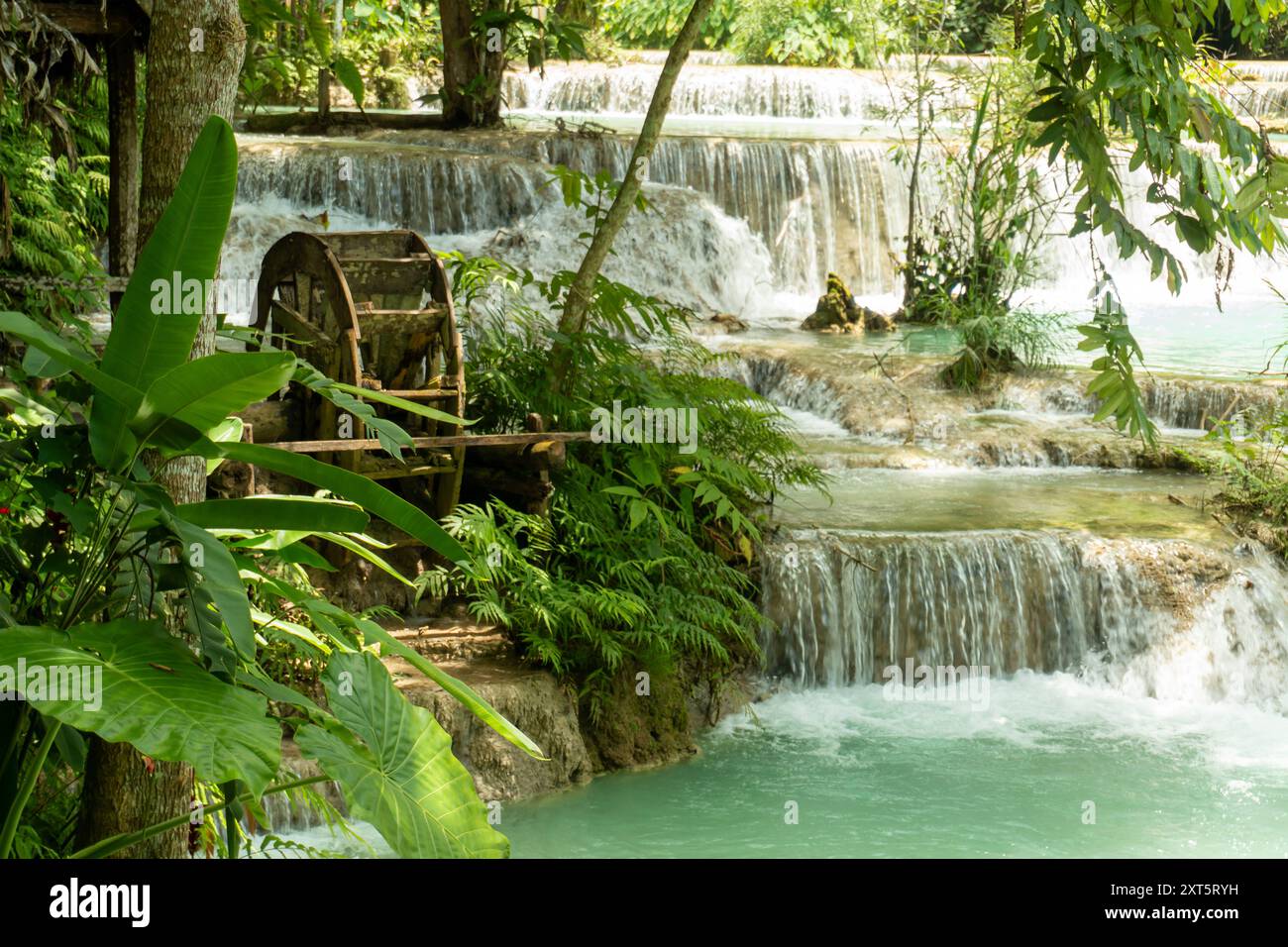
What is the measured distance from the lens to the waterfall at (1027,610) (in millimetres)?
8734

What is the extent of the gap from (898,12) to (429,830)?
1693 centimetres

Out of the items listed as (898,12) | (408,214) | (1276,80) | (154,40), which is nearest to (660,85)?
(154,40)

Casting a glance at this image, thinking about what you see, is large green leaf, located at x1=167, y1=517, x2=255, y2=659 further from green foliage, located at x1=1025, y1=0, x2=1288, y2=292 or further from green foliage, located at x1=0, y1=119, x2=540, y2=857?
green foliage, located at x1=1025, y1=0, x2=1288, y2=292

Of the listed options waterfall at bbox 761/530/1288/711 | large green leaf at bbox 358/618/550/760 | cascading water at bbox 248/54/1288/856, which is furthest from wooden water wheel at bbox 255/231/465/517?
large green leaf at bbox 358/618/550/760

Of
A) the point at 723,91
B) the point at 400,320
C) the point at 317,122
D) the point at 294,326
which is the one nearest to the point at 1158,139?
the point at 400,320

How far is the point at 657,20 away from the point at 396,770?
2880 centimetres

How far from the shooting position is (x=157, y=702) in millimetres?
2537

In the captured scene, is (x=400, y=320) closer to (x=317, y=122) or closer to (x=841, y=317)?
(x=841, y=317)

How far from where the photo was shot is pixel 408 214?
50.3ft

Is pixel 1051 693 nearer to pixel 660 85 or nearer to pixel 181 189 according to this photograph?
pixel 660 85

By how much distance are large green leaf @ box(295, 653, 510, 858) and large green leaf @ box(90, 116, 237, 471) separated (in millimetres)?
687

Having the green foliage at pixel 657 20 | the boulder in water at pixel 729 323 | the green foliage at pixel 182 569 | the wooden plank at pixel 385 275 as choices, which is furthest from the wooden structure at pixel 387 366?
the green foliage at pixel 657 20

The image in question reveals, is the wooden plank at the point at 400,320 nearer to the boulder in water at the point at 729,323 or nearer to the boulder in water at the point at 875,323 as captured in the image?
the boulder in water at the point at 729,323

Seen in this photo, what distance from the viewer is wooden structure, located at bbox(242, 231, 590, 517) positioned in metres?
7.96
